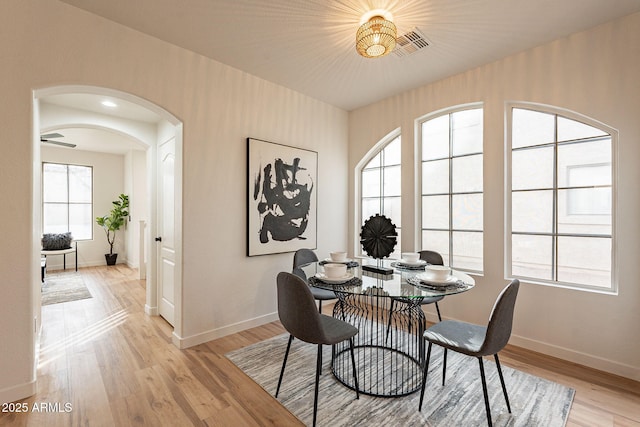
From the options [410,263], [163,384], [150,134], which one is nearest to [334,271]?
[410,263]

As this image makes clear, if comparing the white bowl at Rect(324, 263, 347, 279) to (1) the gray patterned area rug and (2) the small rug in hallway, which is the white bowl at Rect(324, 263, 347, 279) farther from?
(2) the small rug in hallway

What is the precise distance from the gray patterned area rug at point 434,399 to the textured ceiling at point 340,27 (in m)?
2.83

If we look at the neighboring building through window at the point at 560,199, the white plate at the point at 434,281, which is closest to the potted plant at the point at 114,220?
the white plate at the point at 434,281

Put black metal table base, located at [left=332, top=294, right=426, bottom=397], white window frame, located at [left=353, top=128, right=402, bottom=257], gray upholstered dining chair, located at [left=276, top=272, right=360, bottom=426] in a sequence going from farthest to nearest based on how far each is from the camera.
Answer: white window frame, located at [left=353, top=128, right=402, bottom=257] → black metal table base, located at [left=332, top=294, right=426, bottom=397] → gray upholstered dining chair, located at [left=276, top=272, right=360, bottom=426]

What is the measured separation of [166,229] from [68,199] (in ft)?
17.1

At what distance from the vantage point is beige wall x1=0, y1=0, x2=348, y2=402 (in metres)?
1.91

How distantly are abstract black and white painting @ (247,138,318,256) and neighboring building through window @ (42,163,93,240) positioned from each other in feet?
19.9

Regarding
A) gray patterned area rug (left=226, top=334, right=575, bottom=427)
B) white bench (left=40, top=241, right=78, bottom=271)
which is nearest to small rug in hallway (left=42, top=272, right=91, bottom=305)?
white bench (left=40, top=241, right=78, bottom=271)

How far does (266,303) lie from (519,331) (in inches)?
104

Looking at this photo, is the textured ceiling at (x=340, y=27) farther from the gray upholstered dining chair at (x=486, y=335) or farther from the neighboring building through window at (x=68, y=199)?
the neighboring building through window at (x=68, y=199)

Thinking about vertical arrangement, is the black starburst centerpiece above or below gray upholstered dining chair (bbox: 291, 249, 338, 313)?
above

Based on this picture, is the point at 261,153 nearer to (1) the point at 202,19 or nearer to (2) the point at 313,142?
(2) the point at 313,142

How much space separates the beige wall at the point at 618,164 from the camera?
224 cm

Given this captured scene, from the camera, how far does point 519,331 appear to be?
9.00 ft
